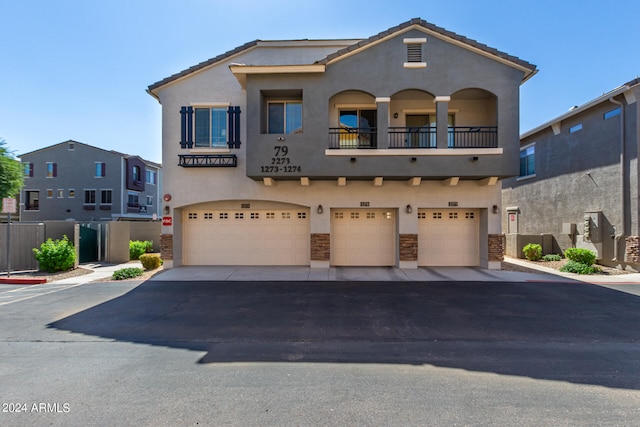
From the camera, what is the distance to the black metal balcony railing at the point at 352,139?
37.7 ft

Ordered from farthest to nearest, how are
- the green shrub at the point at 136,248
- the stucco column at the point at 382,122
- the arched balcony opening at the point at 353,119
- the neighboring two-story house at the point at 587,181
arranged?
the green shrub at the point at 136,248 → the neighboring two-story house at the point at 587,181 → the arched balcony opening at the point at 353,119 → the stucco column at the point at 382,122

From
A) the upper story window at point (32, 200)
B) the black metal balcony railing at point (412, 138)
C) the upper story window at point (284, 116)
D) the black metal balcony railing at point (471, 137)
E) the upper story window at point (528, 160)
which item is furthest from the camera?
the upper story window at point (32, 200)

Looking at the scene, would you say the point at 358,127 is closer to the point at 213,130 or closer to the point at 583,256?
the point at 213,130

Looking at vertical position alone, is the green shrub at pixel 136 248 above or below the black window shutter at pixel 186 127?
below

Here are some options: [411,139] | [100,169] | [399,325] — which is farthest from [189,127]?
[100,169]

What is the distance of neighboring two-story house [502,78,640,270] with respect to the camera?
11727mm

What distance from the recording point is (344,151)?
34.9 feet

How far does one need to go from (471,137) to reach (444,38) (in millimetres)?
3851

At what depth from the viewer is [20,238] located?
11484 millimetres

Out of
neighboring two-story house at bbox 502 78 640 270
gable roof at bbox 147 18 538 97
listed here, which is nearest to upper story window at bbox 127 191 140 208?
gable roof at bbox 147 18 538 97

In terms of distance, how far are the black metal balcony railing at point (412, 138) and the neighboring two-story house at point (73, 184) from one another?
94.0 ft

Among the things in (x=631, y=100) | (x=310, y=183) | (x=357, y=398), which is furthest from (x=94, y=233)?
(x=631, y=100)

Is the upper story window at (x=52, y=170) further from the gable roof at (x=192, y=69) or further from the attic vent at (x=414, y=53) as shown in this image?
the attic vent at (x=414, y=53)

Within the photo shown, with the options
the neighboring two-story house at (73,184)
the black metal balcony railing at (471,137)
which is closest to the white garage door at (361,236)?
the black metal balcony railing at (471,137)
